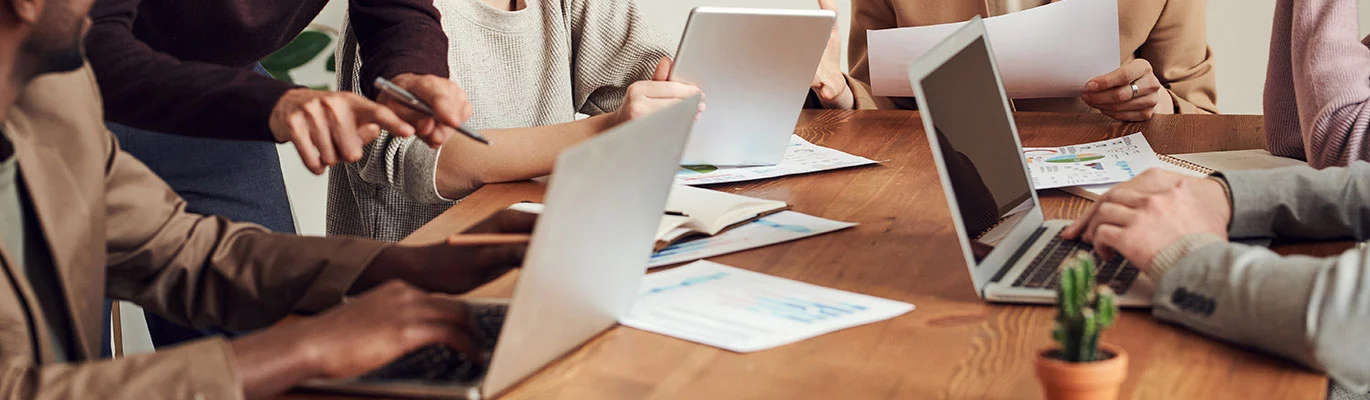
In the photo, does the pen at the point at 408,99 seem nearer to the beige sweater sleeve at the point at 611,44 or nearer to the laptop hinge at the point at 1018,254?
the laptop hinge at the point at 1018,254

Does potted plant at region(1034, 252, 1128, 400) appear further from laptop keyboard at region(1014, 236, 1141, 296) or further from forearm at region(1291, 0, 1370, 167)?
forearm at region(1291, 0, 1370, 167)

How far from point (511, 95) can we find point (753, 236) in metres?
0.70

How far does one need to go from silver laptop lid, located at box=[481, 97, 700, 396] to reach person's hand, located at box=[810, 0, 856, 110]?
3.93 feet

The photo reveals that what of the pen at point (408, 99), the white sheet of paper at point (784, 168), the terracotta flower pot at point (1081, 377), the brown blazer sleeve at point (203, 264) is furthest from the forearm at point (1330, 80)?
the brown blazer sleeve at point (203, 264)

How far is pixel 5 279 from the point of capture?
799 mm

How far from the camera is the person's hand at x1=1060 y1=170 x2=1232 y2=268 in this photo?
3.34 feet

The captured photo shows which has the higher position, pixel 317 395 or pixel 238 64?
pixel 317 395

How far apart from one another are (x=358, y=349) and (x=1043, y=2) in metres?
1.82

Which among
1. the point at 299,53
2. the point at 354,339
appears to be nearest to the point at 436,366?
the point at 354,339

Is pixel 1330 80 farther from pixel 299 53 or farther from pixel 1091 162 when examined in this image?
pixel 299 53

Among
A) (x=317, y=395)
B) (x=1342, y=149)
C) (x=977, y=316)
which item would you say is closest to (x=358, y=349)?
(x=317, y=395)

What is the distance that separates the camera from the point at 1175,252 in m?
0.98

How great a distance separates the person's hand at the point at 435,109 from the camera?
121cm

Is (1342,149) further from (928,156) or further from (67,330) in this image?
(67,330)
